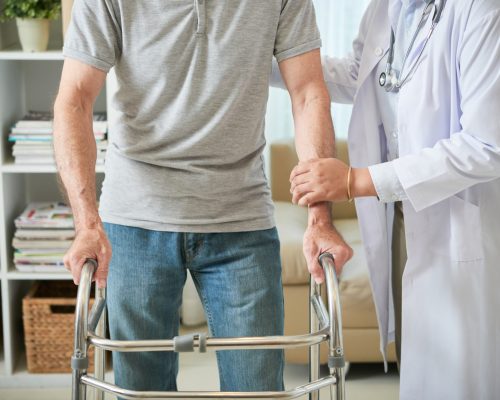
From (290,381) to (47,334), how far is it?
92 centimetres

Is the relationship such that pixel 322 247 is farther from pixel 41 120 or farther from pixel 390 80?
pixel 41 120

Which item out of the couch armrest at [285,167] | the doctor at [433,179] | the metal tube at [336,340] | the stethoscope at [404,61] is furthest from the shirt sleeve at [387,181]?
the couch armrest at [285,167]

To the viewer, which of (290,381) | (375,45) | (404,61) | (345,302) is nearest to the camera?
(404,61)

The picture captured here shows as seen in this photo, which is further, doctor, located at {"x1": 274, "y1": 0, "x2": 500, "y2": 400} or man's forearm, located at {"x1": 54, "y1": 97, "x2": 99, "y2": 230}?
doctor, located at {"x1": 274, "y1": 0, "x2": 500, "y2": 400}

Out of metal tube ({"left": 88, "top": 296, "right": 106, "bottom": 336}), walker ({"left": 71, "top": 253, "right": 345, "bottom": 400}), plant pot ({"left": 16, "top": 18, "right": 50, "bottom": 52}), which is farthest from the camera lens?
plant pot ({"left": 16, "top": 18, "right": 50, "bottom": 52})

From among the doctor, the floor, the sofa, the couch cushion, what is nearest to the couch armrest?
the sofa

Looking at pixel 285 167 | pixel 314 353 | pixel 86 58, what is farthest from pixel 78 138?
pixel 285 167

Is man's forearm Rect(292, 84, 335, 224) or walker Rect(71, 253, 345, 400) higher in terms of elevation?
man's forearm Rect(292, 84, 335, 224)

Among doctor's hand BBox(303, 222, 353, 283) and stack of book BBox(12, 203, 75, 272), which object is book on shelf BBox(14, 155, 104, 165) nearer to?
stack of book BBox(12, 203, 75, 272)

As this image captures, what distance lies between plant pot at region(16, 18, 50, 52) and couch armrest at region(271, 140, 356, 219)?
1105mm

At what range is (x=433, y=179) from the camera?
179 cm

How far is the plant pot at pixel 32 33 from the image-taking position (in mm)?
2997

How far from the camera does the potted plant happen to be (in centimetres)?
300

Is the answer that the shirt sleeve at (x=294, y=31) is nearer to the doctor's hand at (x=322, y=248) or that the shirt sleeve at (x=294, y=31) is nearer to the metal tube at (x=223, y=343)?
the doctor's hand at (x=322, y=248)
